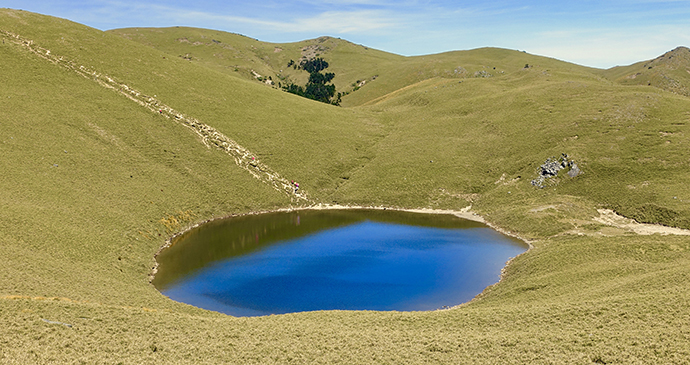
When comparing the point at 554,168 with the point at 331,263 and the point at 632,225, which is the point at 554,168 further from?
the point at 331,263

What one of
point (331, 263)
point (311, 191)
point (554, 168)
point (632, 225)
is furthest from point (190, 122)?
point (632, 225)

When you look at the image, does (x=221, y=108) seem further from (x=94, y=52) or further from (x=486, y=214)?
(x=486, y=214)

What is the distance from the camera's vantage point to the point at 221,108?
78.0 m

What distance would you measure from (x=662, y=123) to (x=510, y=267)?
43.0 meters

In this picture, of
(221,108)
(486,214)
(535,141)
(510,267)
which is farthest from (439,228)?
(221,108)

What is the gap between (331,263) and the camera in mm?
41469

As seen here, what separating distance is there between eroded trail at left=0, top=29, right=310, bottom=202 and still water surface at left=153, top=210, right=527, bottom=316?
8602mm

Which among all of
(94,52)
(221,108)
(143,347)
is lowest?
(143,347)

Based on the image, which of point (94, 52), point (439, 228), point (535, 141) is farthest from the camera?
point (94, 52)

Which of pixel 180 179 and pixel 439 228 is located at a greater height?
pixel 180 179

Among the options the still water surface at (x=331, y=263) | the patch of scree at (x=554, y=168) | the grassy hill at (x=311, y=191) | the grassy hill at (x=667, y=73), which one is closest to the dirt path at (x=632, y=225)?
the grassy hill at (x=311, y=191)

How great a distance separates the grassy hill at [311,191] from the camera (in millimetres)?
20703

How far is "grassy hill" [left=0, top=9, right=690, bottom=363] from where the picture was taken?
20703mm

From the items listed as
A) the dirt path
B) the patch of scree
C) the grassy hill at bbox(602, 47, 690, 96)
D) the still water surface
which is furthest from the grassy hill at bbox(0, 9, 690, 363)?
the grassy hill at bbox(602, 47, 690, 96)
